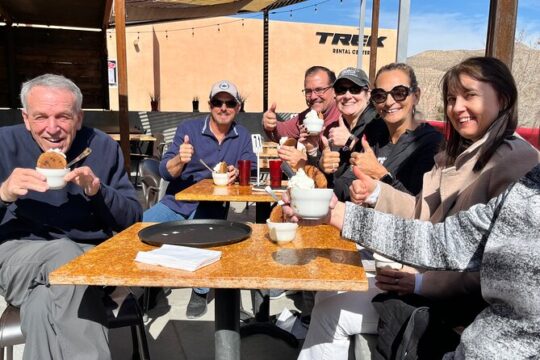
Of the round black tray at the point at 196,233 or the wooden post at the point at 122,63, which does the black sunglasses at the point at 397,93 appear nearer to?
the round black tray at the point at 196,233

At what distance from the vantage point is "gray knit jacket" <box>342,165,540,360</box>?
1007 millimetres

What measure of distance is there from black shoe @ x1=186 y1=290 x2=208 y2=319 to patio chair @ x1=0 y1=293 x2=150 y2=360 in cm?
96

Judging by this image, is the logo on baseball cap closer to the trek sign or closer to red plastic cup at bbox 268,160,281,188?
red plastic cup at bbox 268,160,281,188

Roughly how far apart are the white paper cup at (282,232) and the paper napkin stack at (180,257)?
251 millimetres

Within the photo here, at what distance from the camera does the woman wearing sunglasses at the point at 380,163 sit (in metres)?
1.70

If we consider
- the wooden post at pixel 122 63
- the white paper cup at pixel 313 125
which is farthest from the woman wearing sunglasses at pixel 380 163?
the wooden post at pixel 122 63

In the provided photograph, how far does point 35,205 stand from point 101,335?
761mm

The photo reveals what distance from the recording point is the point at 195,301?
301cm

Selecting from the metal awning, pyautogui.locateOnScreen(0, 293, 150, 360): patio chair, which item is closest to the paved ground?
pyautogui.locateOnScreen(0, 293, 150, 360): patio chair

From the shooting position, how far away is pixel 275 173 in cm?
286

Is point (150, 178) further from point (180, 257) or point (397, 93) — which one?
point (180, 257)

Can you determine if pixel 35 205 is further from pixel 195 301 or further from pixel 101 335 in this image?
pixel 195 301

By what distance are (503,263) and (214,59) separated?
61.9ft

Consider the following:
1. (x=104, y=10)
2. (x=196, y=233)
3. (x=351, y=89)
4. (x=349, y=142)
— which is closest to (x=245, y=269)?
(x=196, y=233)
